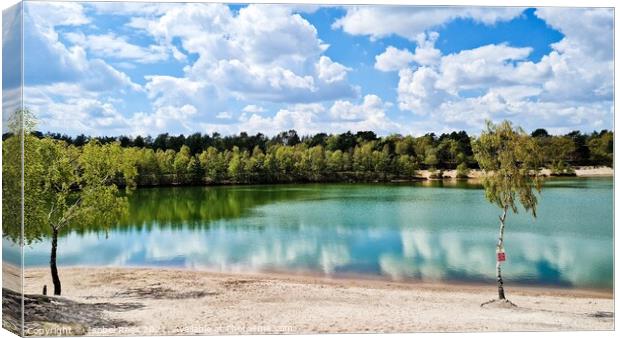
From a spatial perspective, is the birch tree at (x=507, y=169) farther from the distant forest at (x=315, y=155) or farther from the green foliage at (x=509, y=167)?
the distant forest at (x=315, y=155)

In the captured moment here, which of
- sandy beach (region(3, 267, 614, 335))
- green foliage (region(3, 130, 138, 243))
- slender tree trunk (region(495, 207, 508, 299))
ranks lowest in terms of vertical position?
sandy beach (region(3, 267, 614, 335))

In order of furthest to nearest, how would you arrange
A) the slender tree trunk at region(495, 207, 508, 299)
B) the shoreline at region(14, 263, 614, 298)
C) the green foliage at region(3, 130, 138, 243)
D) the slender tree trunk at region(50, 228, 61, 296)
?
the shoreline at region(14, 263, 614, 298) < the slender tree trunk at region(495, 207, 508, 299) < the slender tree trunk at region(50, 228, 61, 296) < the green foliage at region(3, 130, 138, 243)

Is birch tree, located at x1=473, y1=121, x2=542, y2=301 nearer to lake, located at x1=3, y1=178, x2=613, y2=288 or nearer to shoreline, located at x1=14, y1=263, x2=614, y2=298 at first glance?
lake, located at x1=3, y1=178, x2=613, y2=288

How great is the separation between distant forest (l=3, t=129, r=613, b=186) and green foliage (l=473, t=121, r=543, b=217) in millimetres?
601

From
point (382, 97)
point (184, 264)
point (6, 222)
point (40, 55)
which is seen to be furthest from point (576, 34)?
point (6, 222)

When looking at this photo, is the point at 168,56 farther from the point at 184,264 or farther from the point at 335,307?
the point at 335,307

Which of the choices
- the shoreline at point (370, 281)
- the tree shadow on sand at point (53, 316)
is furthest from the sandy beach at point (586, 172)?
the tree shadow on sand at point (53, 316)

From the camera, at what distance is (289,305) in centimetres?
1274

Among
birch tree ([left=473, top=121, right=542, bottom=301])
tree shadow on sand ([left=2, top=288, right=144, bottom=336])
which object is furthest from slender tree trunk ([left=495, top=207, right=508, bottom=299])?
tree shadow on sand ([left=2, top=288, right=144, bottom=336])

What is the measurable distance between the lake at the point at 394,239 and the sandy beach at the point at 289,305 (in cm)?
34

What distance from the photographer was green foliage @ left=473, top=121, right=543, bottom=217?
13.3 m

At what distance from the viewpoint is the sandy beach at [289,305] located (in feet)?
40.3

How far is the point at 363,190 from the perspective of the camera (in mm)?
15898

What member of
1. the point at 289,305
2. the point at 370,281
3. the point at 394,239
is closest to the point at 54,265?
the point at 289,305
